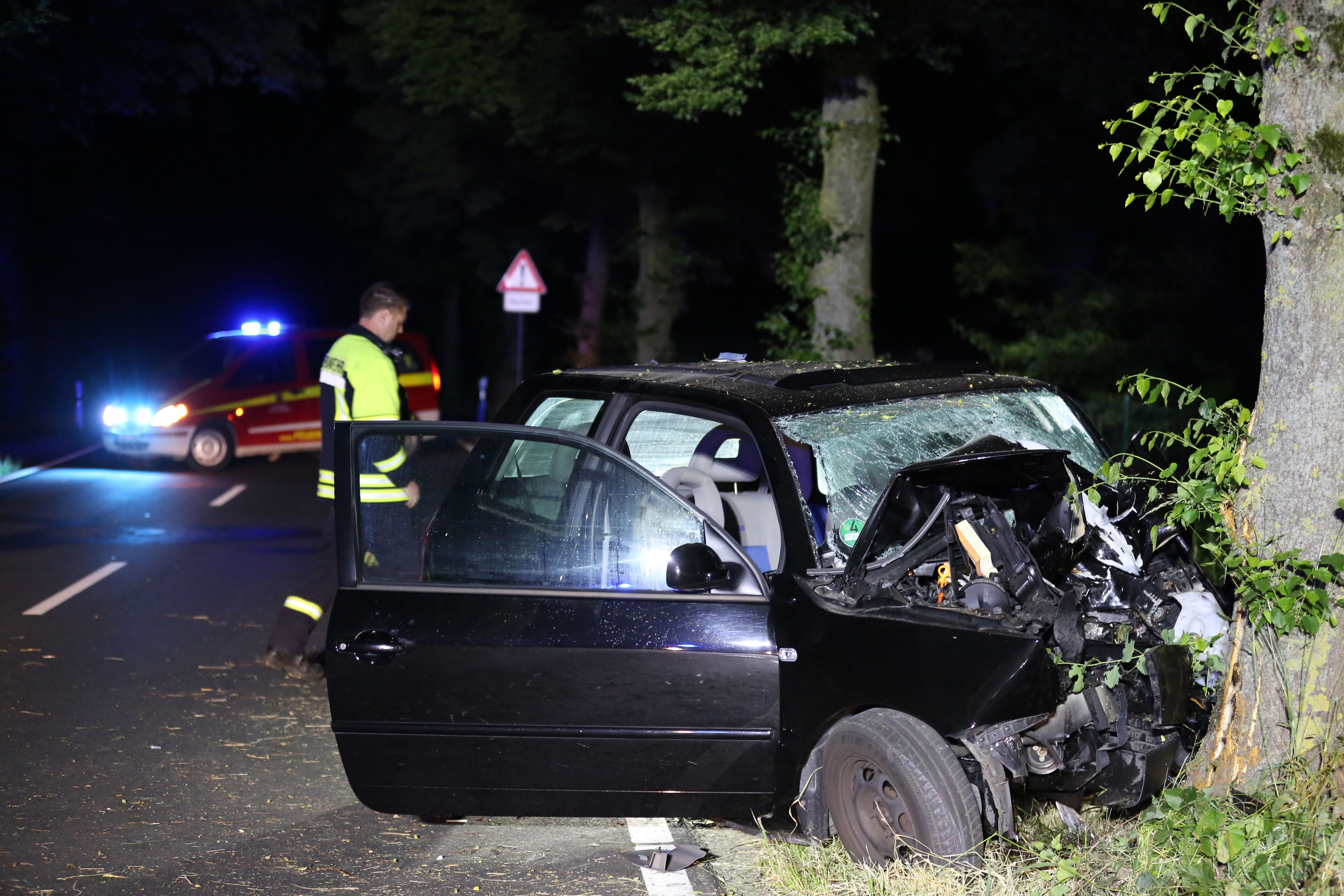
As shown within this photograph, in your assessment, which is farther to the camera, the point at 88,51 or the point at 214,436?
the point at 88,51

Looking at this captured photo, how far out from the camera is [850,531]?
16.3 feet

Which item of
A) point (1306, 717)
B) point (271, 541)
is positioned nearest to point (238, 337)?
point (271, 541)

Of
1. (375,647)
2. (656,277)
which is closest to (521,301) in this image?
(656,277)

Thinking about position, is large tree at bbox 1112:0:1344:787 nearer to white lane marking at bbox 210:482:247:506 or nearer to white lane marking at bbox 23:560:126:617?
white lane marking at bbox 23:560:126:617

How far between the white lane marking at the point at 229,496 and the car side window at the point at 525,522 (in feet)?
34.6

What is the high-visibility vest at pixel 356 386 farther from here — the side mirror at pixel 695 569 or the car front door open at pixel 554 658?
the side mirror at pixel 695 569

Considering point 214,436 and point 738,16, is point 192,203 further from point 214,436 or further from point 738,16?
point 738,16

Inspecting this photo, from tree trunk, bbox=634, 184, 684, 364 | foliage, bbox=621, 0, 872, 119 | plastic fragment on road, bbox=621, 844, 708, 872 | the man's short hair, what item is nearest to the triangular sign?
foliage, bbox=621, 0, 872, 119

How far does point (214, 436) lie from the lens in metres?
18.3

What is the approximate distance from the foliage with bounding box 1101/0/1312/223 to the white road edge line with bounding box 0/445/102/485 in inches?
581

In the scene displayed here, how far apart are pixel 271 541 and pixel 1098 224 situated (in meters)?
15.8

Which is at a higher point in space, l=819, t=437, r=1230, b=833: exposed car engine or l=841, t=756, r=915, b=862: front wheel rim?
l=819, t=437, r=1230, b=833: exposed car engine

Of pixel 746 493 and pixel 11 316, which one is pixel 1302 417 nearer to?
pixel 746 493

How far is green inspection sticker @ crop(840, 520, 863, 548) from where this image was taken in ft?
16.1
